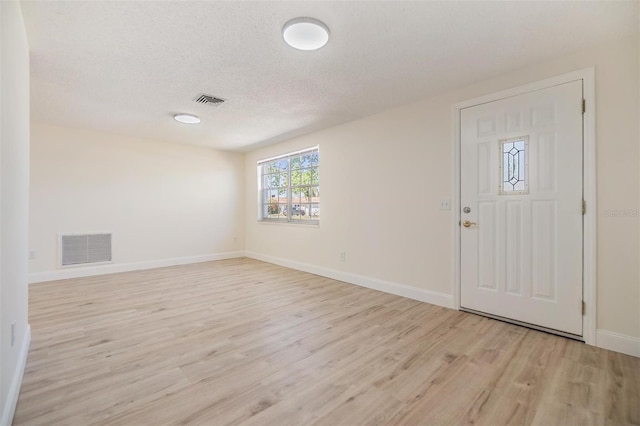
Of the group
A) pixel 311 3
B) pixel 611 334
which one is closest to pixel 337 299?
pixel 611 334

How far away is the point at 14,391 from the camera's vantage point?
1.57 m

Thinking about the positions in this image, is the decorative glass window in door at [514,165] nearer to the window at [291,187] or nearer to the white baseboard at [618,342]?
the white baseboard at [618,342]

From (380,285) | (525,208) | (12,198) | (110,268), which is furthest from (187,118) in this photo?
(525,208)

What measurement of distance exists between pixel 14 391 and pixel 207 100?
291cm

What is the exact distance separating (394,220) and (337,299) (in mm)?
1219

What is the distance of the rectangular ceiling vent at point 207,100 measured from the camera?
3257mm

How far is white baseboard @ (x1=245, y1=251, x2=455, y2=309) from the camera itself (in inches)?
127

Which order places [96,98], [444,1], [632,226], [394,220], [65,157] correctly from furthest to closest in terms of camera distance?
[65,157], [394,220], [96,98], [632,226], [444,1]

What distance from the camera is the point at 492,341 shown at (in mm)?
2375

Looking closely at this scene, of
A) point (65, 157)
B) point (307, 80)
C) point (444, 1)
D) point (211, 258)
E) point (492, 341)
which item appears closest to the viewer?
point (444, 1)

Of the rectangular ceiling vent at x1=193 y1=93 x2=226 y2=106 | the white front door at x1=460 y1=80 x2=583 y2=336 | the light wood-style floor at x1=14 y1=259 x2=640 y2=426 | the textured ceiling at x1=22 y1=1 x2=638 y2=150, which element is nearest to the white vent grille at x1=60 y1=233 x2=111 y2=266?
the light wood-style floor at x1=14 y1=259 x2=640 y2=426

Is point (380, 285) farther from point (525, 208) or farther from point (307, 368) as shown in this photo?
point (307, 368)

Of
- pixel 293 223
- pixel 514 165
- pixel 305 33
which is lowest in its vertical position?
pixel 293 223

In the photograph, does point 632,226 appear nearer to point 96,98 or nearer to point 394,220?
point 394,220
